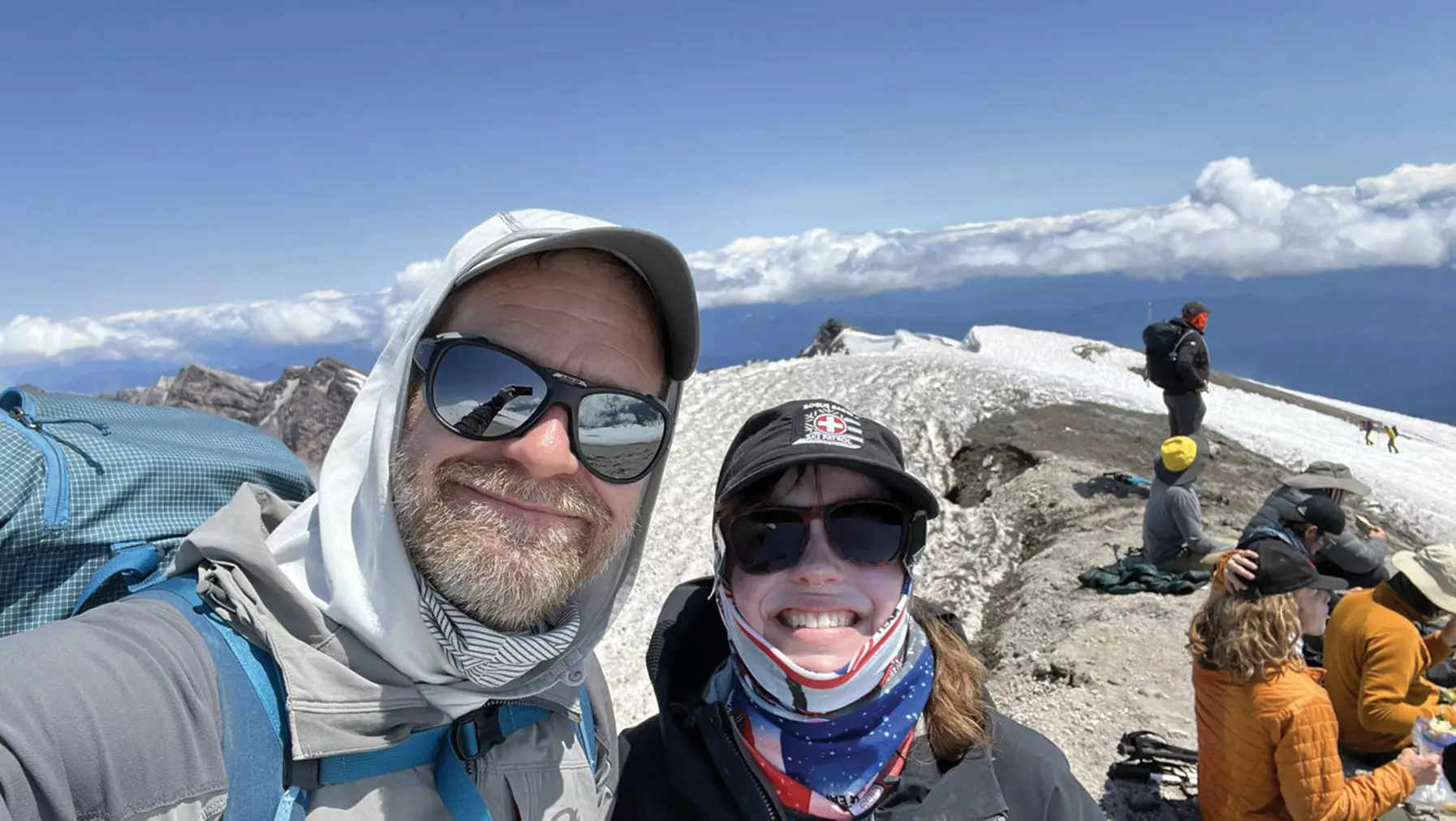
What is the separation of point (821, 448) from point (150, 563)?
8.00 feet

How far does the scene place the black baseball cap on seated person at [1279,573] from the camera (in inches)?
203

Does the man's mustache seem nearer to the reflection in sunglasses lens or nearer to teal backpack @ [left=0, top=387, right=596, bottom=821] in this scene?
the reflection in sunglasses lens

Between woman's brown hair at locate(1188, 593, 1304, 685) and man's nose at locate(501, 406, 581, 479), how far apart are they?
494cm

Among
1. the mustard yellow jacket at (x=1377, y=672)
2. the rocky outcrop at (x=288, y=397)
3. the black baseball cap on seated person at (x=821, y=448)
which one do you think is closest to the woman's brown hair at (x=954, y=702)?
the black baseball cap on seated person at (x=821, y=448)

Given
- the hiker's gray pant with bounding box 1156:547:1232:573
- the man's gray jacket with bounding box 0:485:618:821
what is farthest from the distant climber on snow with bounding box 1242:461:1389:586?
the man's gray jacket with bounding box 0:485:618:821

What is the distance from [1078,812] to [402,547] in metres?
2.77

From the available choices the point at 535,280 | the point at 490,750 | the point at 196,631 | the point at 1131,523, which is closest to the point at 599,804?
the point at 490,750

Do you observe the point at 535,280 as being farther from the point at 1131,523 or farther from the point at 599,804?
the point at 1131,523

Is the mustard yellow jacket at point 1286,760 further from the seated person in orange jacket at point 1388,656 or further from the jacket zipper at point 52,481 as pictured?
the jacket zipper at point 52,481

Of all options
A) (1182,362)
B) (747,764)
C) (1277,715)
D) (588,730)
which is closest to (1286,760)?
(1277,715)

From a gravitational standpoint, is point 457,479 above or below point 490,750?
above

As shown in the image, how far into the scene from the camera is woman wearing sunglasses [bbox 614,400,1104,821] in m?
2.94

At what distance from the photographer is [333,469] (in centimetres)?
284

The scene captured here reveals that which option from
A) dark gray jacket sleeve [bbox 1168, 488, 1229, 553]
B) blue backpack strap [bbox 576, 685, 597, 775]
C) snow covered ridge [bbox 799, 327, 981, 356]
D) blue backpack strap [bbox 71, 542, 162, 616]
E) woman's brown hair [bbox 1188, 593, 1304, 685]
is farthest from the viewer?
snow covered ridge [bbox 799, 327, 981, 356]
